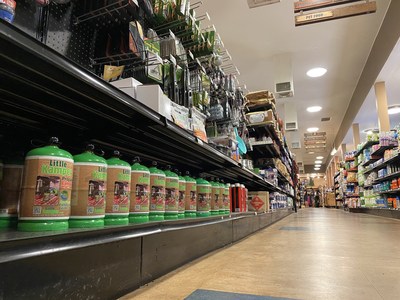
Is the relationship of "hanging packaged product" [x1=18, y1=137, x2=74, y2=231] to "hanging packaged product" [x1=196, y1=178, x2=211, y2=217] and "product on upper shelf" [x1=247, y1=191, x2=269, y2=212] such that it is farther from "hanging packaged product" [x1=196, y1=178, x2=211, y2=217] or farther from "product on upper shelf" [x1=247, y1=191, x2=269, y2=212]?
"product on upper shelf" [x1=247, y1=191, x2=269, y2=212]

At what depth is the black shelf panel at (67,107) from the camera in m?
0.77

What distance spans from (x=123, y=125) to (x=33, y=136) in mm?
421

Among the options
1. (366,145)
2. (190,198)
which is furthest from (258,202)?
(366,145)

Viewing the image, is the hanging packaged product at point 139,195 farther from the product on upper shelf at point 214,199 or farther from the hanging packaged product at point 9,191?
the product on upper shelf at point 214,199

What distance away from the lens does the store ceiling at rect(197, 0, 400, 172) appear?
518 cm

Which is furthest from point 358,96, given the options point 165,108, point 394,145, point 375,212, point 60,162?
point 60,162

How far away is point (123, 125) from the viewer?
1347 millimetres

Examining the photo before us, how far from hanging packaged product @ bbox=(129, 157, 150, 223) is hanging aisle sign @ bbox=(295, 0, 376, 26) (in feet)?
13.9

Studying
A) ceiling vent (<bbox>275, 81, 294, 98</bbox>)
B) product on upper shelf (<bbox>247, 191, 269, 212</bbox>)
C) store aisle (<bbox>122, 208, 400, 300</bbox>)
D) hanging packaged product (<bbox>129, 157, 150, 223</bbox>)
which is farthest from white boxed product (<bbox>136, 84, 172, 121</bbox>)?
ceiling vent (<bbox>275, 81, 294, 98</bbox>)

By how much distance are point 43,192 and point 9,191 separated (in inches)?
10.2

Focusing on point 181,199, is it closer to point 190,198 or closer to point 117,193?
point 190,198

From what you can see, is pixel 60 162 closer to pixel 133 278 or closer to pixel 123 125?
pixel 123 125

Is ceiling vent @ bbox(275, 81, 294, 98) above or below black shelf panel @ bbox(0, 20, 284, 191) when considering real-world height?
above

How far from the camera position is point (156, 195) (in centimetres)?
153
